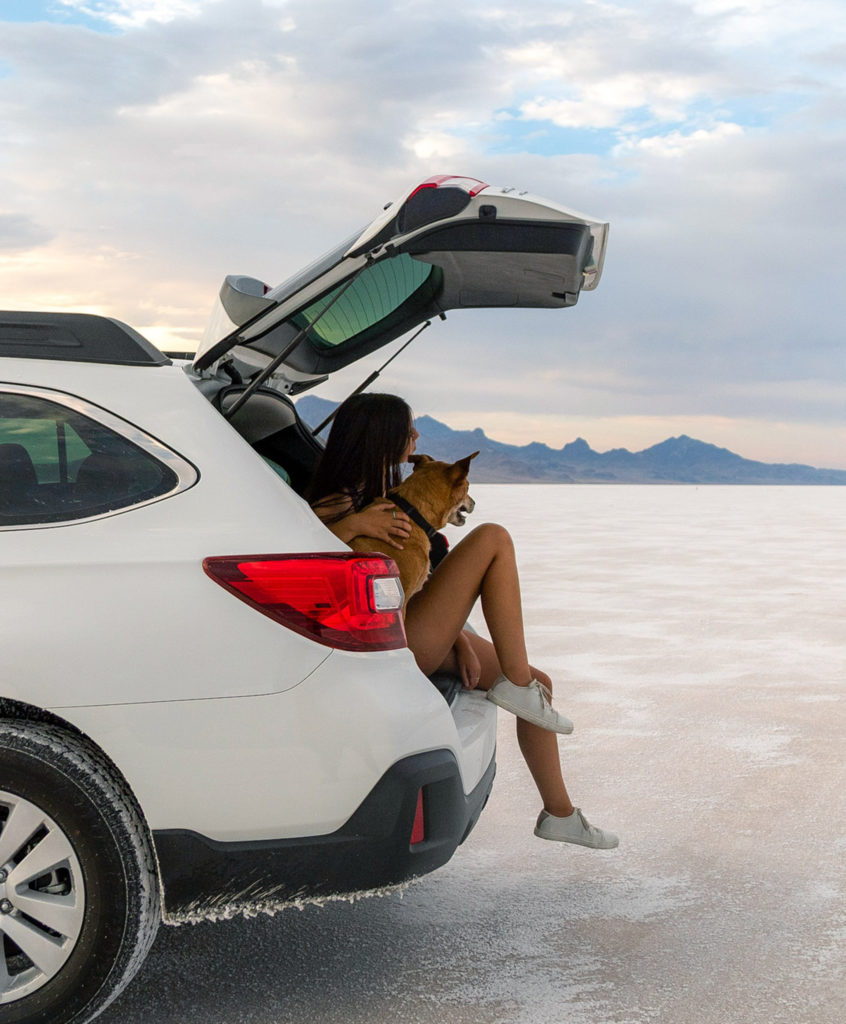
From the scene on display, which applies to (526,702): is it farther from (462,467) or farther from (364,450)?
(364,450)

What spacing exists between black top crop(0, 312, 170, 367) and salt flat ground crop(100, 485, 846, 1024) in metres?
1.63

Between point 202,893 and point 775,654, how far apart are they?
6537 mm

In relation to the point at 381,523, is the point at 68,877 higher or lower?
lower

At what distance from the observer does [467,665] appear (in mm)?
4023

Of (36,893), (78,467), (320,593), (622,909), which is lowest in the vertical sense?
(622,909)

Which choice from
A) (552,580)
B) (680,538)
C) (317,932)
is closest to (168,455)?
(317,932)

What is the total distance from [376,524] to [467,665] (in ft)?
2.36

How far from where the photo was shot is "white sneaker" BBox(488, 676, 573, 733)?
385 cm

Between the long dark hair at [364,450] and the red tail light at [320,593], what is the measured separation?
0.96m

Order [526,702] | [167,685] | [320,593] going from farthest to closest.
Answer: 1. [526,702]
2. [320,593]
3. [167,685]

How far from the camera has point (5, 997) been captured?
2697 mm

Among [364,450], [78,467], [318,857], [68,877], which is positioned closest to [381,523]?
[364,450]

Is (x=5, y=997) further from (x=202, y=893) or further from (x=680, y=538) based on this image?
(x=680, y=538)

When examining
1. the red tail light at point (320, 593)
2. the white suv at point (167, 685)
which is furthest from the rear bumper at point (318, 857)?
the red tail light at point (320, 593)
